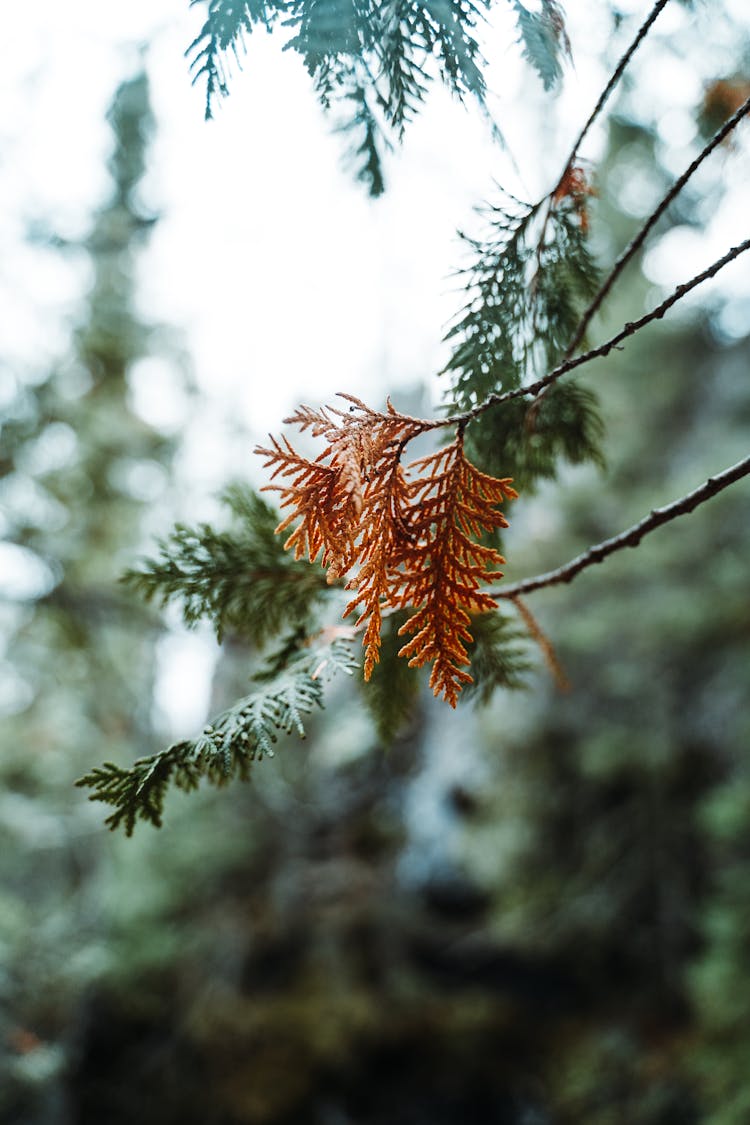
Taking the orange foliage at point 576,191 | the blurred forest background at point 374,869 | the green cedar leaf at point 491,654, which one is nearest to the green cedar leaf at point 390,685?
the green cedar leaf at point 491,654

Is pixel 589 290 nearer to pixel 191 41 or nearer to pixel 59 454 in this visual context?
pixel 191 41

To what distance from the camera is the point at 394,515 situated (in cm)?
107

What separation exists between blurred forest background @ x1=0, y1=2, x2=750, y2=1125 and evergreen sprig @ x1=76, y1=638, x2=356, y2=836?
2.83m

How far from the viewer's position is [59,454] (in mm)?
4398

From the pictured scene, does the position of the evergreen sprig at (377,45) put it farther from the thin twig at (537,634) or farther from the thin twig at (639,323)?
the thin twig at (537,634)

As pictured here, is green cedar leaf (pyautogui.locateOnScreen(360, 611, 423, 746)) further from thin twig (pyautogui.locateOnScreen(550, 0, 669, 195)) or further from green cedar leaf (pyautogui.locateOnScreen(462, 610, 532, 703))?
thin twig (pyautogui.locateOnScreen(550, 0, 669, 195))

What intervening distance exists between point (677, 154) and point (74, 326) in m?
3.79

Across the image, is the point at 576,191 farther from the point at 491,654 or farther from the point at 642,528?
the point at 491,654

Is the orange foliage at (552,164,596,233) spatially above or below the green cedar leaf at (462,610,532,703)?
above

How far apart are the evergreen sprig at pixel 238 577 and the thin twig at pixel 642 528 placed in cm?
47

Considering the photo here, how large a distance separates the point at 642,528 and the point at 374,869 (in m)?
8.15

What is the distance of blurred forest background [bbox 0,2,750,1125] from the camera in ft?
13.9

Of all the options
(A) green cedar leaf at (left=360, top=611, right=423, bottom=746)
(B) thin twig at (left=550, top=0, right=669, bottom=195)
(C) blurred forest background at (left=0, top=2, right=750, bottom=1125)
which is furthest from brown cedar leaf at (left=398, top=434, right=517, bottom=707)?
(C) blurred forest background at (left=0, top=2, right=750, bottom=1125)

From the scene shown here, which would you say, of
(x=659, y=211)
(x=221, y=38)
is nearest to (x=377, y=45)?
(x=221, y=38)
